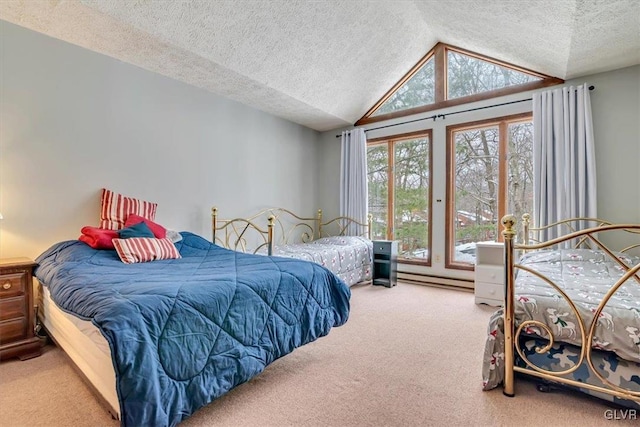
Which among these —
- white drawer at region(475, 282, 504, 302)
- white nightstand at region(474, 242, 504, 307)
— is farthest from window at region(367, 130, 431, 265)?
white drawer at region(475, 282, 504, 302)

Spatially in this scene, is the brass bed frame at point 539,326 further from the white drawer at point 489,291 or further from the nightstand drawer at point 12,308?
the nightstand drawer at point 12,308

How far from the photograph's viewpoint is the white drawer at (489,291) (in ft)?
10.7

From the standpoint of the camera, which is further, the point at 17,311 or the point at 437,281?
the point at 437,281

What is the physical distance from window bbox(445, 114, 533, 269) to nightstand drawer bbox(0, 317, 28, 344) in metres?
4.17

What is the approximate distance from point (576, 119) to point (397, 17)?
213cm

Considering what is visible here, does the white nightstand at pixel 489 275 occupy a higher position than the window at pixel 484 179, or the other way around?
the window at pixel 484 179

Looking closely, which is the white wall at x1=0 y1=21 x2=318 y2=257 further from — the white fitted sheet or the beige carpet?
the beige carpet

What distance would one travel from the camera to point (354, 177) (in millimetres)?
4785

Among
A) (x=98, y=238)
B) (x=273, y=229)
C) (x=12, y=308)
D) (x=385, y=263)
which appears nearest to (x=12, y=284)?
(x=12, y=308)

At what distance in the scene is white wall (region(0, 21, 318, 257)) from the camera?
242 centimetres

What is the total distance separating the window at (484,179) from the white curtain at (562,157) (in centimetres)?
28

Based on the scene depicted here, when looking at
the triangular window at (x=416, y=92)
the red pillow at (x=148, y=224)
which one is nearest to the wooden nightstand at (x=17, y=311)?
the red pillow at (x=148, y=224)

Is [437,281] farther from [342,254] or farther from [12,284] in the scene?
[12,284]

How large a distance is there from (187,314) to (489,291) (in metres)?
3.07
